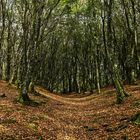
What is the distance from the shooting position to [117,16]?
54.3 metres

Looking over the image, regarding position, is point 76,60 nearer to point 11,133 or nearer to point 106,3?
point 106,3

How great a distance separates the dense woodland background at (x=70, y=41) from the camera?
37188mm

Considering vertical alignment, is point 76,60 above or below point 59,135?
above

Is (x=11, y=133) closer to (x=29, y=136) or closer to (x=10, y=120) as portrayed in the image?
(x=29, y=136)

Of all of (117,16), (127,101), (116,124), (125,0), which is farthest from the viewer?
(117,16)

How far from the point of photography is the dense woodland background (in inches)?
1464

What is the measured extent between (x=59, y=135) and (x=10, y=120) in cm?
293

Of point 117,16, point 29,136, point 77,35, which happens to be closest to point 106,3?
point 29,136

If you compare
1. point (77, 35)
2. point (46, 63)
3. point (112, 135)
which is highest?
point (77, 35)

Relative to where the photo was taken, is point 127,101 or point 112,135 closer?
point 112,135

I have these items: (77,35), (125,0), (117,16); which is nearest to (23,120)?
(125,0)

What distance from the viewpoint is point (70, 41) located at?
75.0 meters

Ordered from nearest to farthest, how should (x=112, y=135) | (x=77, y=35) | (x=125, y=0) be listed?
(x=112, y=135) < (x=125, y=0) < (x=77, y=35)

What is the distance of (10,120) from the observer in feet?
57.6
